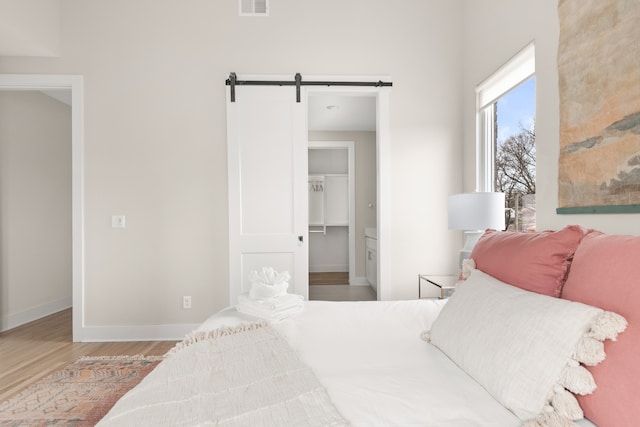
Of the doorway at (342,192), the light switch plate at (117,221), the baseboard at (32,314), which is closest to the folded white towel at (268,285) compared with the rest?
the light switch plate at (117,221)

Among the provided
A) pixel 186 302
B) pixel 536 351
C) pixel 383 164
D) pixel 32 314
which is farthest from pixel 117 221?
pixel 536 351

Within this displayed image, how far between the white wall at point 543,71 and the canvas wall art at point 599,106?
7 centimetres

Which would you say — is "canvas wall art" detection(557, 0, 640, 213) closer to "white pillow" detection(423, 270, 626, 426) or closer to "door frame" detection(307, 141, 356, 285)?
"white pillow" detection(423, 270, 626, 426)

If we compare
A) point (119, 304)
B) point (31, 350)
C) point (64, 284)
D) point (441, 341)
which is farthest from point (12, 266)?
point (441, 341)

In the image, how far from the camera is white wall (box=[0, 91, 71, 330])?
3.67 m

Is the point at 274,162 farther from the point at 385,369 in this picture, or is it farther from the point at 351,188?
the point at 351,188

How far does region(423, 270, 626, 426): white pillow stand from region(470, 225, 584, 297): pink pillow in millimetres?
115

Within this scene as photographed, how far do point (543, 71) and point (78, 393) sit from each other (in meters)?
3.40

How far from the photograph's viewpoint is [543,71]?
2.05m

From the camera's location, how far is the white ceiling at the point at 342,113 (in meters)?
4.29

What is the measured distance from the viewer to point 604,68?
157 centimetres

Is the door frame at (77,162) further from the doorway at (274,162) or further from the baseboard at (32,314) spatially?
the doorway at (274,162)

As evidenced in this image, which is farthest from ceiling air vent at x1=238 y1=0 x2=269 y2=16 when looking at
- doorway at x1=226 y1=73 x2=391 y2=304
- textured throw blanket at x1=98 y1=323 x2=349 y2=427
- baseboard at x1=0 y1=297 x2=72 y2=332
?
A: baseboard at x1=0 y1=297 x2=72 y2=332

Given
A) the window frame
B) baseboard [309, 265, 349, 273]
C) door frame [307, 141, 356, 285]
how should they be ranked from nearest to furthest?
1. the window frame
2. door frame [307, 141, 356, 285]
3. baseboard [309, 265, 349, 273]
